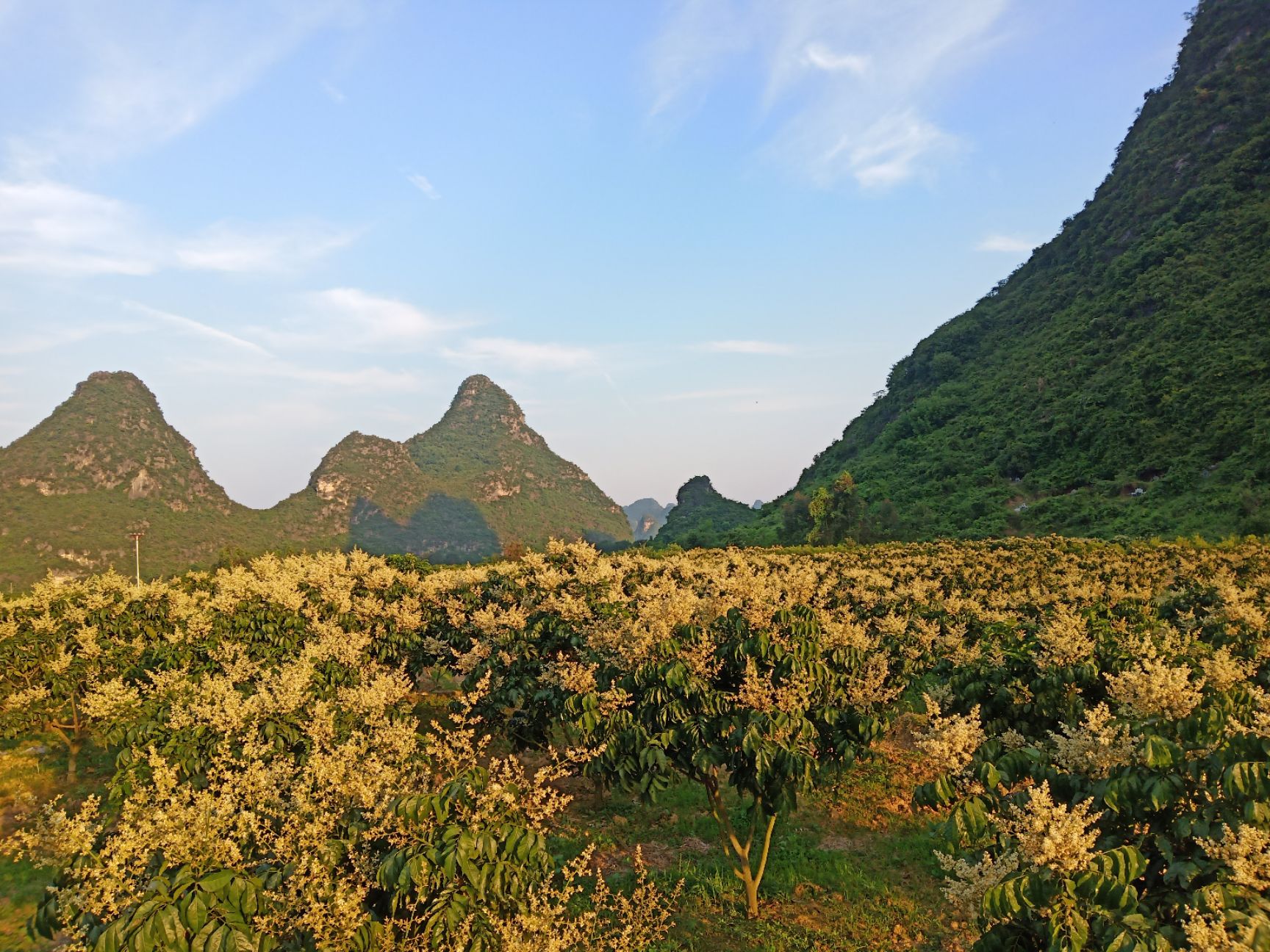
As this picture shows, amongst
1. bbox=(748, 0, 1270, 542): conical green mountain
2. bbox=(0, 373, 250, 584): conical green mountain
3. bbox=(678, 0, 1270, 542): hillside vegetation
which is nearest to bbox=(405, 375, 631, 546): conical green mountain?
bbox=(0, 373, 250, 584): conical green mountain

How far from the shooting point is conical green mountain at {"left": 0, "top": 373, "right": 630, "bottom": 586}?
83.6m

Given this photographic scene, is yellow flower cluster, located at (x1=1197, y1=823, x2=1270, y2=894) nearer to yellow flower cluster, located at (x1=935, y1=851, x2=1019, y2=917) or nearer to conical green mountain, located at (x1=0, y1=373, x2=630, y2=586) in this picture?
yellow flower cluster, located at (x1=935, y1=851, x2=1019, y2=917)

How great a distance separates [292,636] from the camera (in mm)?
15719

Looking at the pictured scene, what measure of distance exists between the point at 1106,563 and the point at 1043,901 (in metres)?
31.8

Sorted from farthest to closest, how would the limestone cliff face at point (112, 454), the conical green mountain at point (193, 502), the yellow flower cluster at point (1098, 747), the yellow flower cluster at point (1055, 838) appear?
the limestone cliff face at point (112, 454) → the conical green mountain at point (193, 502) → the yellow flower cluster at point (1098, 747) → the yellow flower cluster at point (1055, 838)

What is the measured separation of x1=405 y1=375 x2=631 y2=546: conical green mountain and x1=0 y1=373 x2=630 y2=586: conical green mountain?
0.59 m

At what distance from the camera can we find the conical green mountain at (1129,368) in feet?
202

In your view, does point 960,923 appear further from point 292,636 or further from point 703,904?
point 292,636

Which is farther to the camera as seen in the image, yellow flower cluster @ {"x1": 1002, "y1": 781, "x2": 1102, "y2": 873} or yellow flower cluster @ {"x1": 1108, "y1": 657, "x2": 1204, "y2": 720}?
yellow flower cluster @ {"x1": 1108, "y1": 657, "x2": 1204, "y2": 720}

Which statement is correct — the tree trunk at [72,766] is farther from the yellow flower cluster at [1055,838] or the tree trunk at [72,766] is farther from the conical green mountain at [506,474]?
the conical green mountain at [506,474]

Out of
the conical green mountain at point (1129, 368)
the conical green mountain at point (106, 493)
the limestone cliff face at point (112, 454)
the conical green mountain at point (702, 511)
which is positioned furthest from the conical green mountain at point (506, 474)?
the conical green mountain at point (1129, 368)

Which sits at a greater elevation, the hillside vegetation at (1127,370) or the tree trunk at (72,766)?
the hillside vegetation at (1127,370)

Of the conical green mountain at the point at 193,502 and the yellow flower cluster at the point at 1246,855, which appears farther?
the conical green mountain at the point at 193,502

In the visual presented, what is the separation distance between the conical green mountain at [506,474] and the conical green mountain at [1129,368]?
70.1 meters
